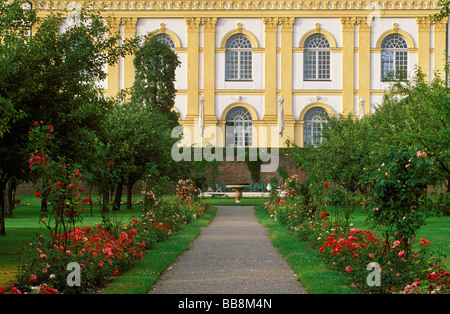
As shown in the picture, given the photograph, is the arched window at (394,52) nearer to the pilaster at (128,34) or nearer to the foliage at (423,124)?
the pilaster at (128,34)

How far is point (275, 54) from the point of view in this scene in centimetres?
5012

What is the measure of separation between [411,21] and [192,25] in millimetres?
16522

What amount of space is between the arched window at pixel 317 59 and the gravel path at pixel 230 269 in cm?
3456

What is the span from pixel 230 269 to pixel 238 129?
131 ft

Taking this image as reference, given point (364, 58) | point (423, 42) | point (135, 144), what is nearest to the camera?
point (135, 144)

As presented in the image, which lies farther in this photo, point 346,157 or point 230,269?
point 346,157

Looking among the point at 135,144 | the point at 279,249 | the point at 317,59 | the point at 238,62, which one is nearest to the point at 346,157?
the point at 135,144

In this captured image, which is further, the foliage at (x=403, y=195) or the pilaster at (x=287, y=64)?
the pilaster at (x=287, y=64)

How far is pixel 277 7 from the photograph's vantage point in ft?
165

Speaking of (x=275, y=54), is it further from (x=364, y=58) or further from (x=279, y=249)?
(x=279, y=249)

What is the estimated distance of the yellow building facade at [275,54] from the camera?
49.7 meters

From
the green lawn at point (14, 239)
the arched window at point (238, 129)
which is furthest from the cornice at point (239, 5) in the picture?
the green lawn at point (14, 239)

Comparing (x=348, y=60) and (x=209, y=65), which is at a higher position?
(x=348, y=60)
